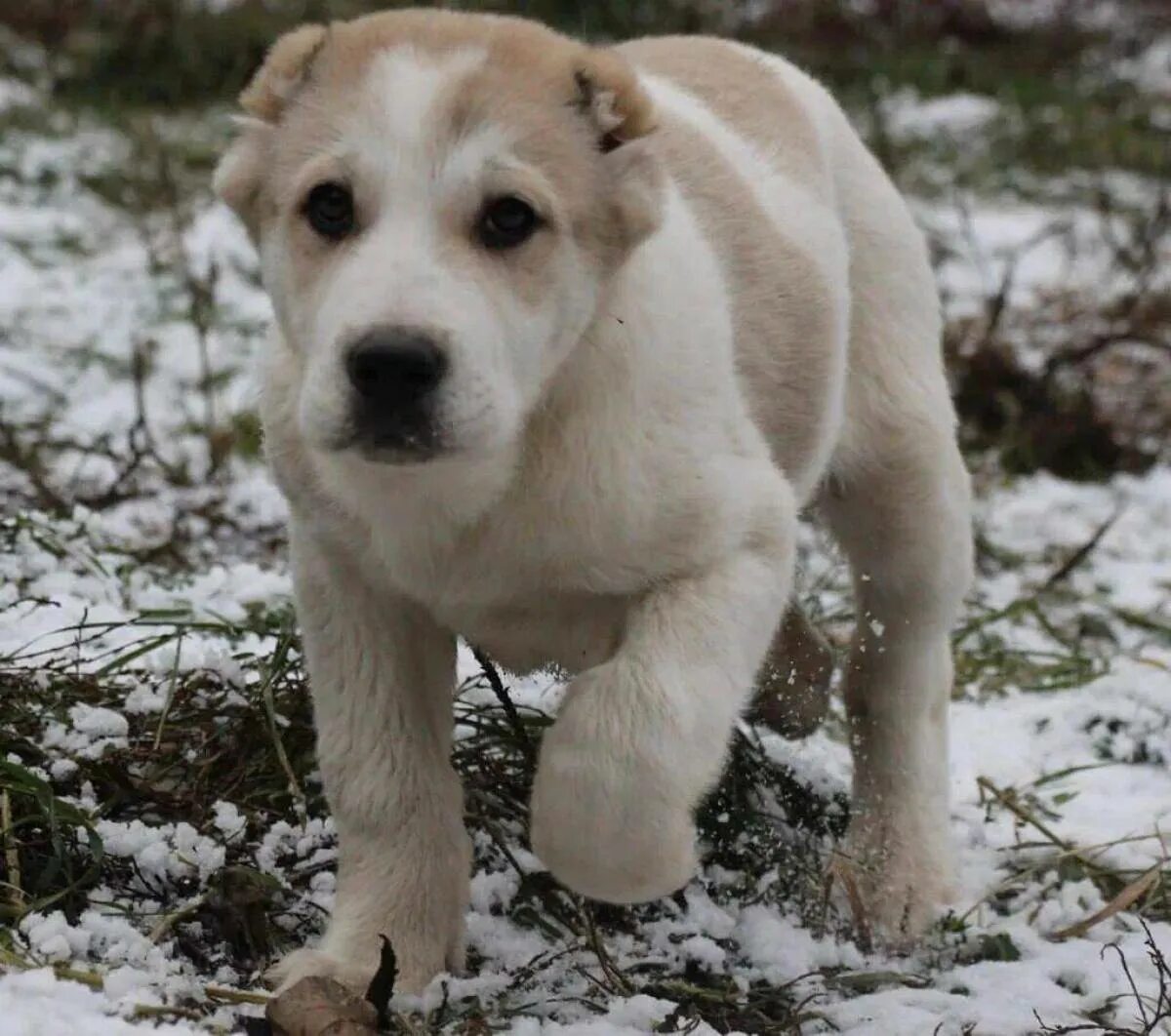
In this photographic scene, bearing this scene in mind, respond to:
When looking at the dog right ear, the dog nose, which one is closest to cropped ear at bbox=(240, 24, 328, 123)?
the dog right ear

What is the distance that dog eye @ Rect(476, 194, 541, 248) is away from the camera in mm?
3035

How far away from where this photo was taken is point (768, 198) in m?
3.93

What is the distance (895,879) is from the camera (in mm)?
4195

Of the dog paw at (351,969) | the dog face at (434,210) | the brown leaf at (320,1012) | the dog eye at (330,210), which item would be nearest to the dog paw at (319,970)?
the dog paw at (351,969)

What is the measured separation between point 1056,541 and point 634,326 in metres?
3.93

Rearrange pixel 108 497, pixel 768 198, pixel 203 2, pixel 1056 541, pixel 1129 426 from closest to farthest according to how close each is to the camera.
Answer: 1. pixel 768 198
2. pixel 108 497
3. pixel 1056 541
4. pixel 1129 426
5. pixel 203 2

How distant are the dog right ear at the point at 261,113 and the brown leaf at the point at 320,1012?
4.15ft

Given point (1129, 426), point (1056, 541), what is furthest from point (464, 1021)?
point (1129, 426)

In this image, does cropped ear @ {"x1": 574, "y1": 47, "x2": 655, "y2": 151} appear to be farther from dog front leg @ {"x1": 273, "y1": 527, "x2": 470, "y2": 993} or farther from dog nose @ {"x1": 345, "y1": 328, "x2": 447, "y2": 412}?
dog front leg @ {"x1": 273, "y1": 527, "x2": 470, "y2": 993}

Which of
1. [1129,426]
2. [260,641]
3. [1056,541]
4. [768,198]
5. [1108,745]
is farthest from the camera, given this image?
[1129,426]

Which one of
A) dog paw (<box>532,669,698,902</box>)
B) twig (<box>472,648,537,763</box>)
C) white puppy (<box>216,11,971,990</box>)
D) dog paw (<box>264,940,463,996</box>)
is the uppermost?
white puppy (<box>216,11,971,990</box>)

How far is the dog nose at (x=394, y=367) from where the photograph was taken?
9.12 feet

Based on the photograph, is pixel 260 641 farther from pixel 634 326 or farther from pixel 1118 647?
pixel 1118 647

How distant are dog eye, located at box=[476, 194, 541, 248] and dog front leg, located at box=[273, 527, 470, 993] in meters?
0.69
